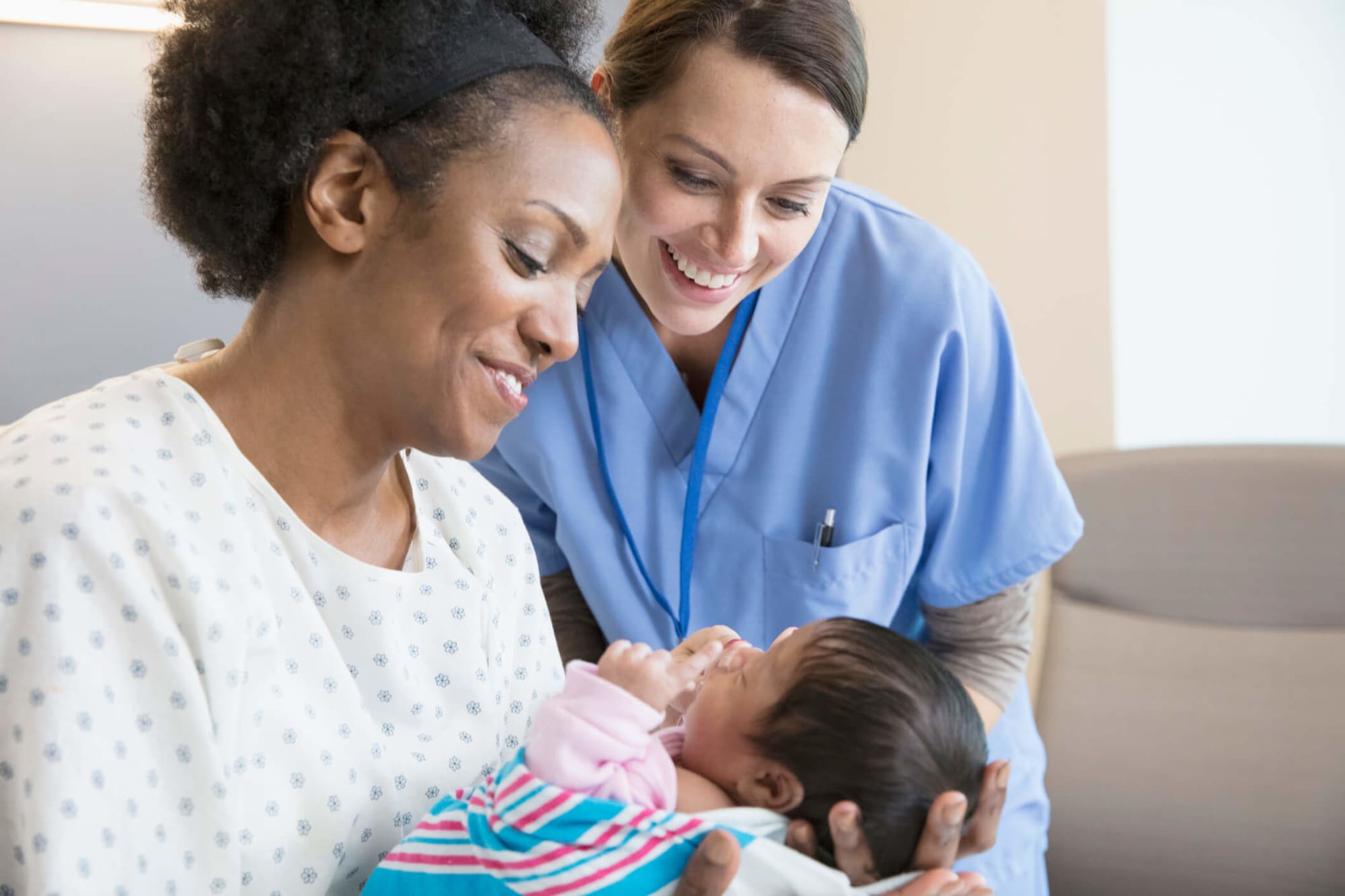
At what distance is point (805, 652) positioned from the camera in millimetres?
1060

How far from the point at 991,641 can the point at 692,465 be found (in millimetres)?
454

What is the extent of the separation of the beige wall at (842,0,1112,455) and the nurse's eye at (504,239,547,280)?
5.58 ft

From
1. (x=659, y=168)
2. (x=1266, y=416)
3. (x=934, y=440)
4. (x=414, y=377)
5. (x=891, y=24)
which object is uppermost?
(x=891, y=24)

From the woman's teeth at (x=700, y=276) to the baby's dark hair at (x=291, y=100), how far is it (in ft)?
1.14

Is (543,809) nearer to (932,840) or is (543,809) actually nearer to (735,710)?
(735,710)

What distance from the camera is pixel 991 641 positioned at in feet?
5.14

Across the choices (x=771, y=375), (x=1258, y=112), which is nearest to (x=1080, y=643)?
(x=771, y=375)

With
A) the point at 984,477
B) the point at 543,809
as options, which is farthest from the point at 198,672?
the point at 984,477

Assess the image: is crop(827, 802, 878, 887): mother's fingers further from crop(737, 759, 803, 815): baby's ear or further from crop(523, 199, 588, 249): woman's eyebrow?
crop(523, 199, 588, 249): woman's eyebrow

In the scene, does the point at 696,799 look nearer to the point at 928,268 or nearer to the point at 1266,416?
the point at 928,268

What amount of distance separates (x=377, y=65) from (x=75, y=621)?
0.50m

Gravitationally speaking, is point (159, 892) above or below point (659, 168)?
below

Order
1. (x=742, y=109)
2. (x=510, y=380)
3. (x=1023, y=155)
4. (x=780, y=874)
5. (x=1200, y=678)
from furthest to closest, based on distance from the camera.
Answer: (x=1023, y=155) → (x=1200, y=678) → (x=742, y=109) → (x=510, y=380) → (x=780, y=874)

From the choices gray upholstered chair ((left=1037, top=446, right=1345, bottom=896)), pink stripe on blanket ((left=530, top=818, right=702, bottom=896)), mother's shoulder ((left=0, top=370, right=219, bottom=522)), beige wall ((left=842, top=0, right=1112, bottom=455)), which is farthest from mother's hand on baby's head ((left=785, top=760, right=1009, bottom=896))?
beige wall ((left=842, top=0, right=1112, bottom=455))
